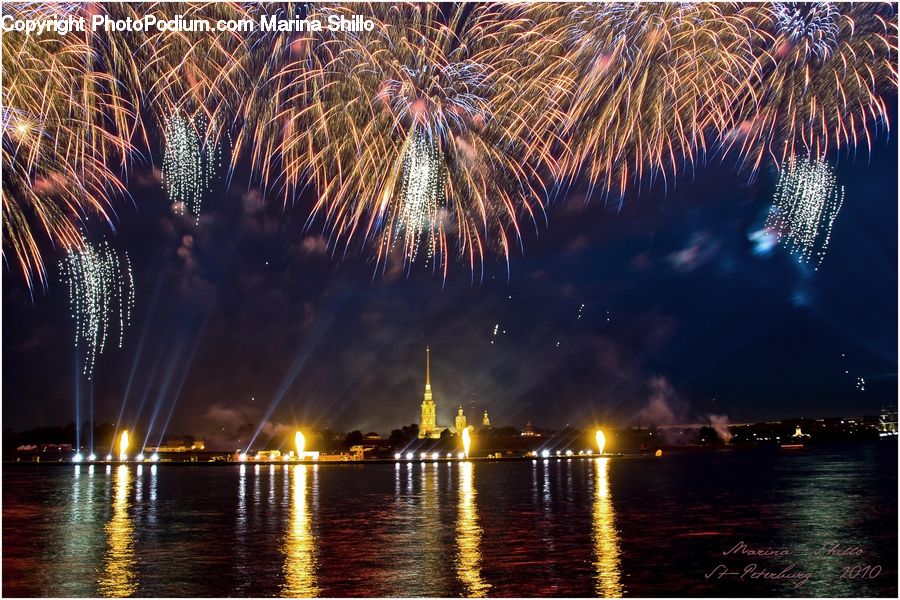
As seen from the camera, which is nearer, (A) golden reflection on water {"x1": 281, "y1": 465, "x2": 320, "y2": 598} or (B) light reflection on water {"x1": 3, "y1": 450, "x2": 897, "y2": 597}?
(A) golden reflection on water {"x1": 281, "y1": 465, "x2": 320, "y2": 598}

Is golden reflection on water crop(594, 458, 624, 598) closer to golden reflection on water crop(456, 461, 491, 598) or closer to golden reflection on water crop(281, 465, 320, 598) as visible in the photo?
golden reflection on water crop(456, 461, 491, 598)

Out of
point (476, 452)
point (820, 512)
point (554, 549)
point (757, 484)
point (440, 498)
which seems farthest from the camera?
point (476, 452)

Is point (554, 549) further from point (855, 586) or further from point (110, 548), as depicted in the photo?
point (110, 548)

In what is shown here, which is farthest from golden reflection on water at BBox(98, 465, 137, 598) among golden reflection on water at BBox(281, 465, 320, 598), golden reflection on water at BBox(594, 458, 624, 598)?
golden reflection on water at BBox(594, 458, 624, 598)

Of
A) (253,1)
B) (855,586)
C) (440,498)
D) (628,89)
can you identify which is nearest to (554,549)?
(855,586)

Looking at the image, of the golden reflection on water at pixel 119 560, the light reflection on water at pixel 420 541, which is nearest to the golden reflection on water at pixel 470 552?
the light reflection on water at pixel 420 541

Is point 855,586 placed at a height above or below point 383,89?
below

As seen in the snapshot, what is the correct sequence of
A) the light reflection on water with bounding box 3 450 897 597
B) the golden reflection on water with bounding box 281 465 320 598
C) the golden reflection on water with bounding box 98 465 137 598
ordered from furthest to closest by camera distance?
the light reflection on water with bounding box 3 450 897 597 → the golden reflection on water with bounding box 98 465 137 598 → the golden reflection on water with bounding box 281 465 320 598
